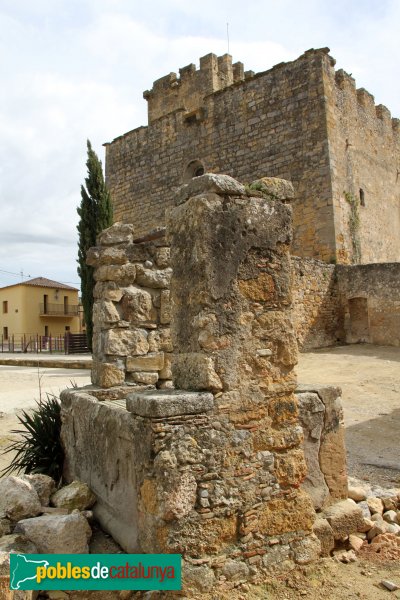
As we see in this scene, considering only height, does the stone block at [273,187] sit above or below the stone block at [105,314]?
above

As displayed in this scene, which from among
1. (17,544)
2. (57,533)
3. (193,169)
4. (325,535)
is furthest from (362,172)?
(17,544)

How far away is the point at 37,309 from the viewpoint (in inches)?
1666

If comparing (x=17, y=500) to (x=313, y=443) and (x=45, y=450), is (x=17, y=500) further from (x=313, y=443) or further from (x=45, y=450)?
(x=313, y=443)

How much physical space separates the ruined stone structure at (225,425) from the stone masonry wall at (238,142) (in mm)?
11349

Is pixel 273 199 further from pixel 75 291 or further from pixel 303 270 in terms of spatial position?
pixel 75 291

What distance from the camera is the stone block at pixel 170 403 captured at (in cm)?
271

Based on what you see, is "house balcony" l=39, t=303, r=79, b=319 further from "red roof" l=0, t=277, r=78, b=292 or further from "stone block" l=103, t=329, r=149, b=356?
"stone block" l=103, t=329, r=149, b=356

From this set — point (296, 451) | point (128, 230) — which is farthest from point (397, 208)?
point (296, 451)

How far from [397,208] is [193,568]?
17761 mm

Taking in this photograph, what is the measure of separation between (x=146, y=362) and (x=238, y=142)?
12.5 metres

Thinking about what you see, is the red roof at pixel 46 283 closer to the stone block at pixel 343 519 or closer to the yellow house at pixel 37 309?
the yellow house at pixel 37 309

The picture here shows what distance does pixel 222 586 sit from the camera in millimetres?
2697

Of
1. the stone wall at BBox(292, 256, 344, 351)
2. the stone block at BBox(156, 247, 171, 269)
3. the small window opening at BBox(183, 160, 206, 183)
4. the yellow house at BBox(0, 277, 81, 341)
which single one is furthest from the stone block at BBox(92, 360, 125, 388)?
the yellow house at BBox(0, 277, 81, 341)

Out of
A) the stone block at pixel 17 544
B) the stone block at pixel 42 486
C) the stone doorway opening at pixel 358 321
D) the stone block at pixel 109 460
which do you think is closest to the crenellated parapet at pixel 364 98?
the stone doorway opening at pixel 358 321
